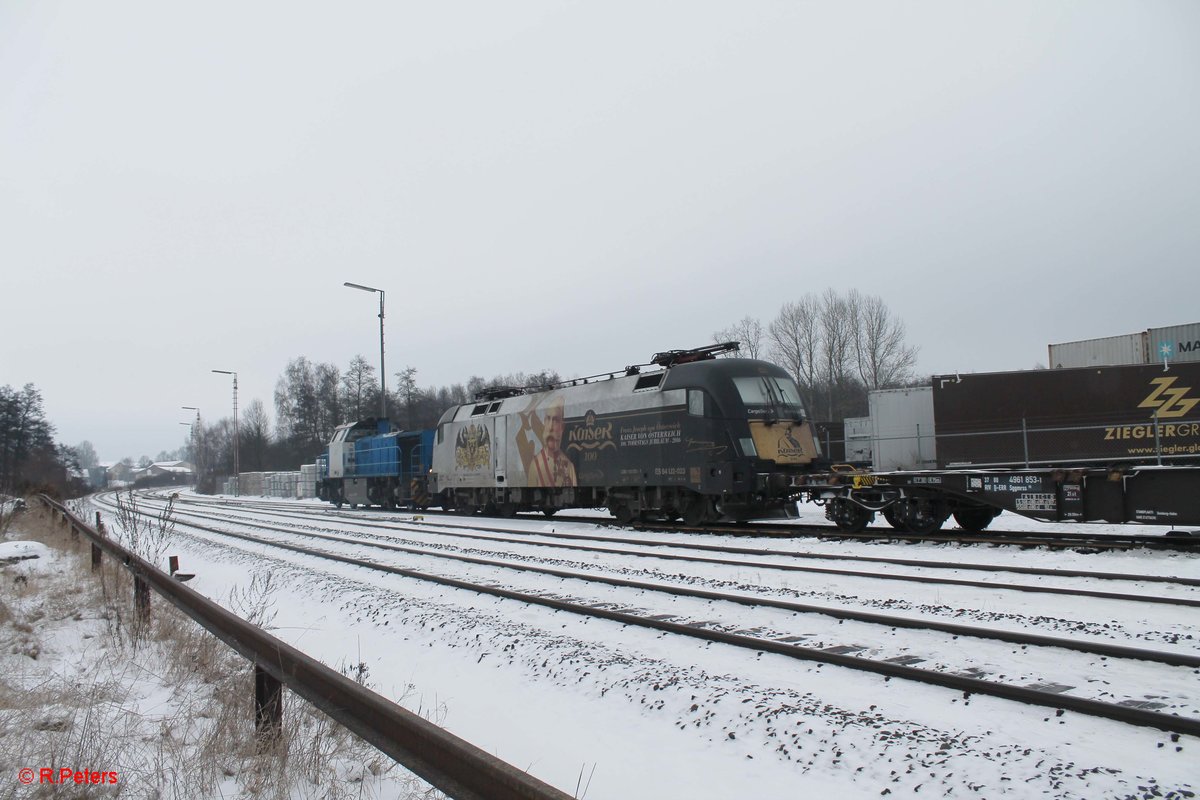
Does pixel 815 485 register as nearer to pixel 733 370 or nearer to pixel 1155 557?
pixel 733 370

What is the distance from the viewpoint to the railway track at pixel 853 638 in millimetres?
4816

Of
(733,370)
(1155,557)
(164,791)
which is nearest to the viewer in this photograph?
(164,791)

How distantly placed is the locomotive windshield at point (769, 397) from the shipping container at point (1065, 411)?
10.3 meters

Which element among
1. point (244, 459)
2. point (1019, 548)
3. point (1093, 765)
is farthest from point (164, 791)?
point (244, 459)

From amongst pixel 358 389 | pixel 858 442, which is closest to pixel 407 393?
pixel 358 389

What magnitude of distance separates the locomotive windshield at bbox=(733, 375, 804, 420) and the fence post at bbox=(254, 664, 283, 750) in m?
12.2

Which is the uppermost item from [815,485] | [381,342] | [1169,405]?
[381,342]

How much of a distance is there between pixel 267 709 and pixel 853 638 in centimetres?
Result: 467

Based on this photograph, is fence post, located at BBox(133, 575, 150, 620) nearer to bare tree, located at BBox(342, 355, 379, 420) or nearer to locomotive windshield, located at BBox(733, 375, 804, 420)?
locomotive windshield, located at BBox(733, 375, 804, 420)

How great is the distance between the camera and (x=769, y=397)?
15.7 metres

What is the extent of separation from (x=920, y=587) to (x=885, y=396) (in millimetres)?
24294

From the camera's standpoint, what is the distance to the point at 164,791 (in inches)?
142

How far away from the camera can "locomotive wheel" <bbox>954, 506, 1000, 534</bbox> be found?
1354cm

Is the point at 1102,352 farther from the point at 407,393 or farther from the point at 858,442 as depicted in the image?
the point at 407,393
